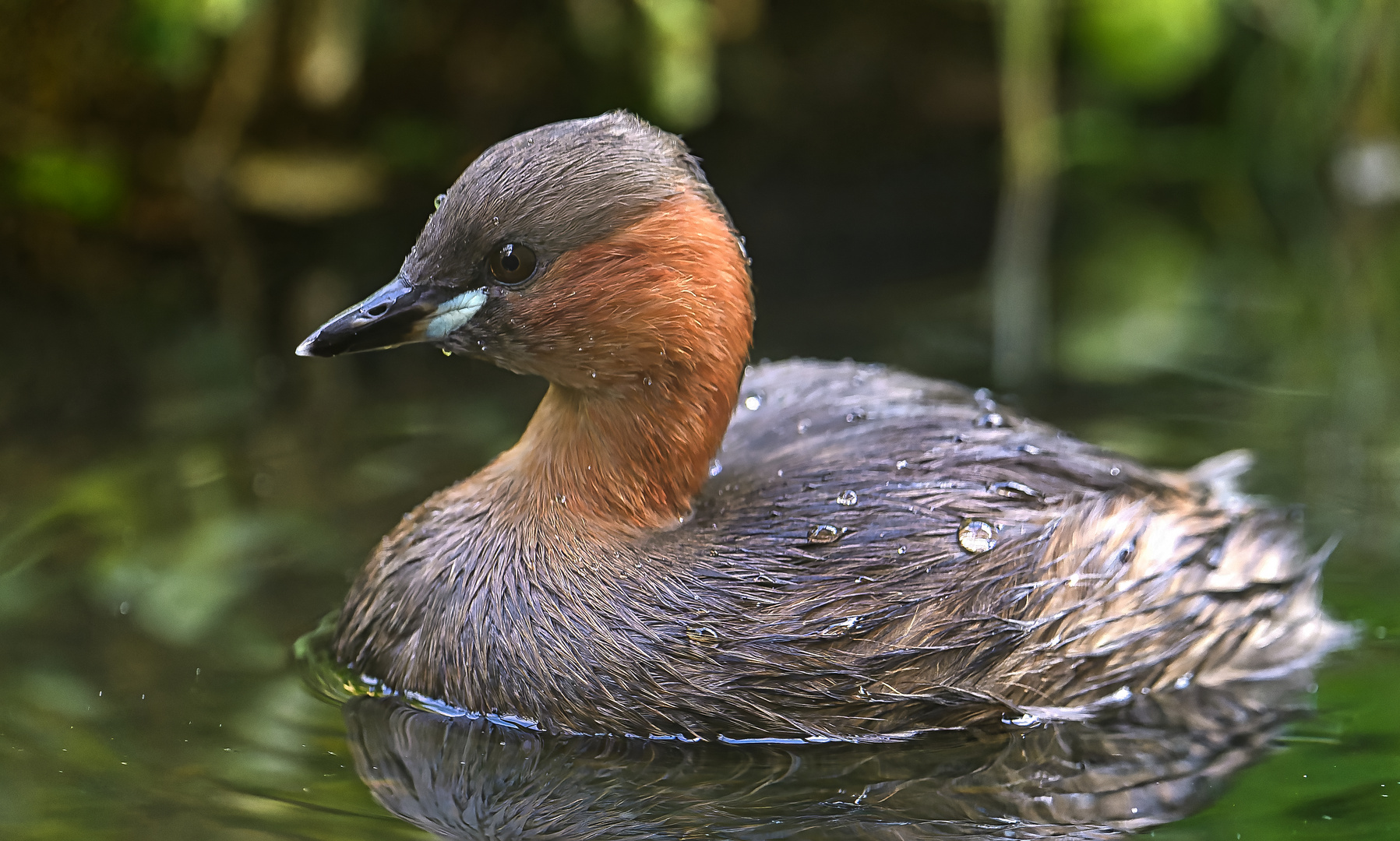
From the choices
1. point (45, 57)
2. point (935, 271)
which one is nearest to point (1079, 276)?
point (935, 271)

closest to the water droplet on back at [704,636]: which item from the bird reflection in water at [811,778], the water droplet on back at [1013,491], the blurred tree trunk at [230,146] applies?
the bird reflection in water at [811,778]

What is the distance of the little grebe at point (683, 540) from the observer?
12.4 feet

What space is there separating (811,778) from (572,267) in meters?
1.39

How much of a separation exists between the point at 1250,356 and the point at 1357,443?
1.12 m

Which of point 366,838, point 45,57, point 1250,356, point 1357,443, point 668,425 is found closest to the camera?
point 366,838

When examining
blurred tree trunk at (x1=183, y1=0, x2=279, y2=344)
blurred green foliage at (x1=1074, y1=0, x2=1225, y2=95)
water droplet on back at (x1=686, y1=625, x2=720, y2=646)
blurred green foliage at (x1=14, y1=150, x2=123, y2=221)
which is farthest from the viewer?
blurred green foliage at (x1=1074, y1=0, x2=1225, y2=95)

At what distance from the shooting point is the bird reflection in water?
11.0 ft

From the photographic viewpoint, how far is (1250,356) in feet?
21.5

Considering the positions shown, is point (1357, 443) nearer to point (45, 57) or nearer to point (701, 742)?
point (701, 742)

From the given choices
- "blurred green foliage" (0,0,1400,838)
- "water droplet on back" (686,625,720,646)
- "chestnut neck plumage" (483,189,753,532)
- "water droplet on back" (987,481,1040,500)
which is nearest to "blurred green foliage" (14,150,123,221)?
"blurred green foliage" (0,0,1400,838)

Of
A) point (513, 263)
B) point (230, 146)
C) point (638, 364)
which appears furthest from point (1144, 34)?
point (513, 263)

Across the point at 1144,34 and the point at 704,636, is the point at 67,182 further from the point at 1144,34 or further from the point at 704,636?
the point at 1144,34

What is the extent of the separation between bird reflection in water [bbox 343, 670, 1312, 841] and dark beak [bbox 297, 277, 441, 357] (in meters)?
0.92

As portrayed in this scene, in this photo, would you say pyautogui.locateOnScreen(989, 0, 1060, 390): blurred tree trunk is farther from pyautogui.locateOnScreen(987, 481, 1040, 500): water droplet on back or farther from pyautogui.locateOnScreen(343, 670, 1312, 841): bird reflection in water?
pyautogui.locateOnScreen(343, 670, 1312, 841): bird reflection in water
